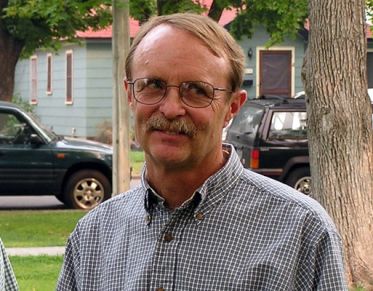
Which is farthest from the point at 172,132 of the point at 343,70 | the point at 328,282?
the point at 343,70

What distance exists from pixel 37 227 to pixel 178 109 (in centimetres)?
1169

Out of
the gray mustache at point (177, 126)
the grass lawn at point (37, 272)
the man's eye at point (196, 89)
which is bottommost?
the grass lawn at point (37, 272)

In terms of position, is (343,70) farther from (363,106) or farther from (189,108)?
(189,108)

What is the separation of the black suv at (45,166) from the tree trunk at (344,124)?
25.5ft

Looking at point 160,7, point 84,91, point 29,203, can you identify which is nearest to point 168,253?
point 160,7

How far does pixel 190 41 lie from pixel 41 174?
14.3m

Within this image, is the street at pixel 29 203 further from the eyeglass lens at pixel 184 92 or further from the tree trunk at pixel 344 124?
the eyeglass lens at pixel 184 92

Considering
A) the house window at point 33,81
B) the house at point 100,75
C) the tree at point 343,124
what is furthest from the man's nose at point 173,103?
the house window at point 33,81

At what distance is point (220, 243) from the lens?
8.42ft

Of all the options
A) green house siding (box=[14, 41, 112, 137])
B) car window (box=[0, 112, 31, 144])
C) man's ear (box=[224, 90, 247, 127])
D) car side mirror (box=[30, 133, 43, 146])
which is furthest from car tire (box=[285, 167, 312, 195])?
green house siding (box=[14, 41, 112, 137])

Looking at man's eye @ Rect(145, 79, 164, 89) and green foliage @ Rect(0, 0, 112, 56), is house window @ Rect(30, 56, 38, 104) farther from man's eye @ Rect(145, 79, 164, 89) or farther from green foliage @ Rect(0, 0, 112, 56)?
man's eye @ Rect(145, 79, 164, 89)

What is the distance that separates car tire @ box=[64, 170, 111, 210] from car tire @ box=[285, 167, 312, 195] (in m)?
3.03

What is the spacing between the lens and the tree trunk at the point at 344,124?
29.9 ft

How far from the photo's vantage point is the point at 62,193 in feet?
55.1
